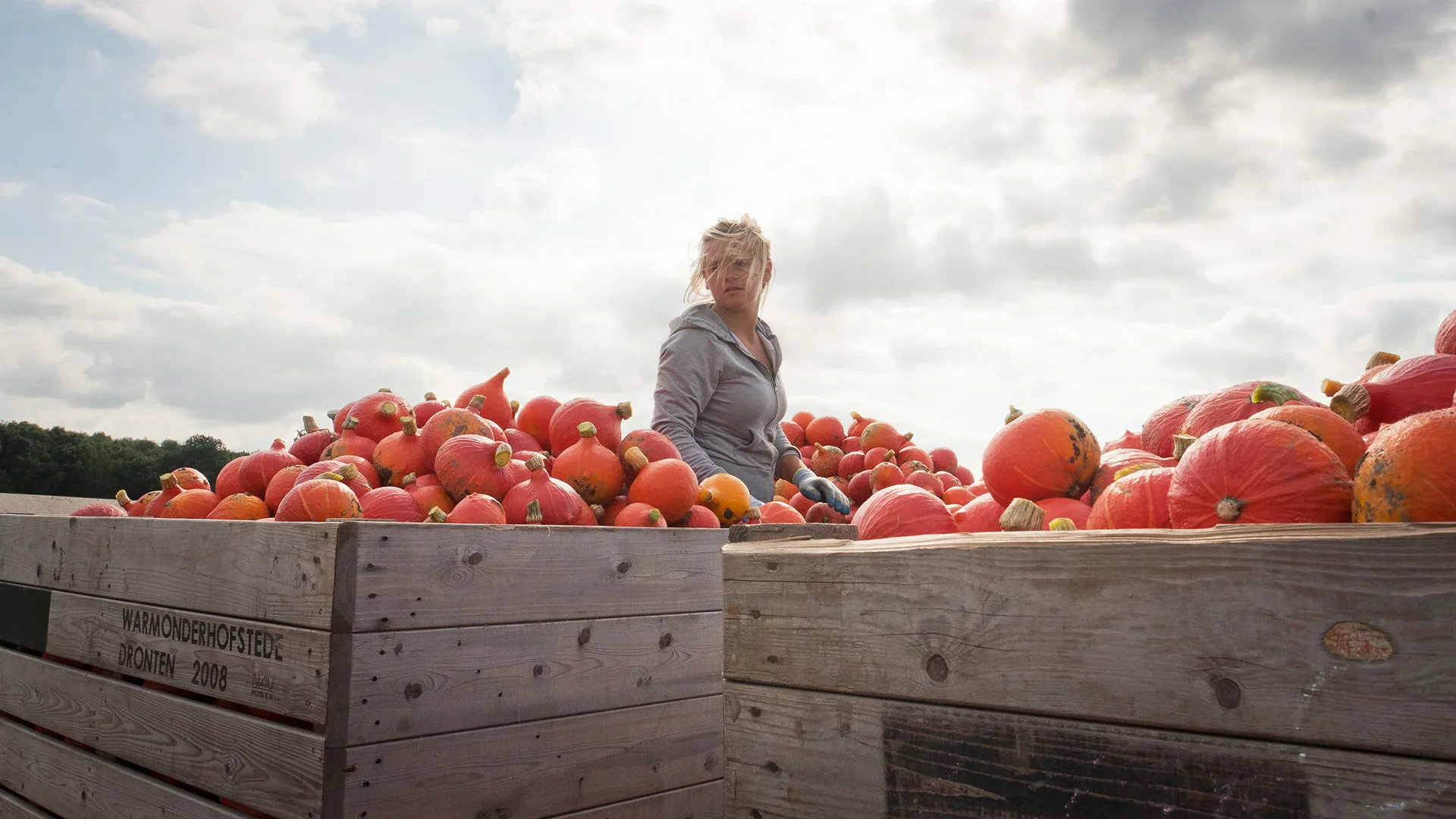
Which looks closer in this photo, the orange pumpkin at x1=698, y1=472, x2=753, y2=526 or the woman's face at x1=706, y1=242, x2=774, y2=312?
the orange pumpkin at x1=698, y1=472, x2=753, y2=526

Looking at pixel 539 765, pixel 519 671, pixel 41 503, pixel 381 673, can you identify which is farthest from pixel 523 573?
pixel 41 503

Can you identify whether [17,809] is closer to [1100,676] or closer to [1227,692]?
[1100,676]

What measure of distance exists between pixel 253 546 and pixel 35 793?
1.96 metres

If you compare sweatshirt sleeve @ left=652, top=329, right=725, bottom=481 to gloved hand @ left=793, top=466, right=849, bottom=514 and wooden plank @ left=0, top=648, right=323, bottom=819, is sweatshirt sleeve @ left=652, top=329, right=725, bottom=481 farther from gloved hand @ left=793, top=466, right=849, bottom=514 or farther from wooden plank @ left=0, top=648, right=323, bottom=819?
wooden plank @ left=0, top=648, right=323, bottom=819

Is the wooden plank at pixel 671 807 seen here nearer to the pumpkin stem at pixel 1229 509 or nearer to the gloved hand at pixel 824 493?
the gloved hand at pixel 824 493

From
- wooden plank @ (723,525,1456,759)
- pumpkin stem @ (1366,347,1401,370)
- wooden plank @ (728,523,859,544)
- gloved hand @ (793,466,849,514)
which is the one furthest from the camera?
gloved hand @ (793,466,849,514)

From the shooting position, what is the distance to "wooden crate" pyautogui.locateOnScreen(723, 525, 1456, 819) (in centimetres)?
95

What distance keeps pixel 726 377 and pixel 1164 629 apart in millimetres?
3230

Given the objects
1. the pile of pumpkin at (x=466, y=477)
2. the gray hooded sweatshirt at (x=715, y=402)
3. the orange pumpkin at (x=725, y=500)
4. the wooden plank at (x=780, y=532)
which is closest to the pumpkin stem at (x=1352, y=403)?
the wooden plank at (x=780, y=532)

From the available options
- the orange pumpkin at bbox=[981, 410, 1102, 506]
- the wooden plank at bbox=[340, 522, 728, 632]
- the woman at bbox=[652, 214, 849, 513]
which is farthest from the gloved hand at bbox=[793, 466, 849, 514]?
the orange pumpkin at bbox=[981, 410, 1102, 506]

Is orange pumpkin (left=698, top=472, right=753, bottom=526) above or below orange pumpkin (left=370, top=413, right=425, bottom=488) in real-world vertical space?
below

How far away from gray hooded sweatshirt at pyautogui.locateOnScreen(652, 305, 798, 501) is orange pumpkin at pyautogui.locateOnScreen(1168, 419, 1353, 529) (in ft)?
8.36

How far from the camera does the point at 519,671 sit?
94.7 inches

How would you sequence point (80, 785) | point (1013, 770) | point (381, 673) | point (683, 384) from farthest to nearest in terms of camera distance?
point (683, 384)
point (80, 785)
point (381, 673)
point (1013, 770)
